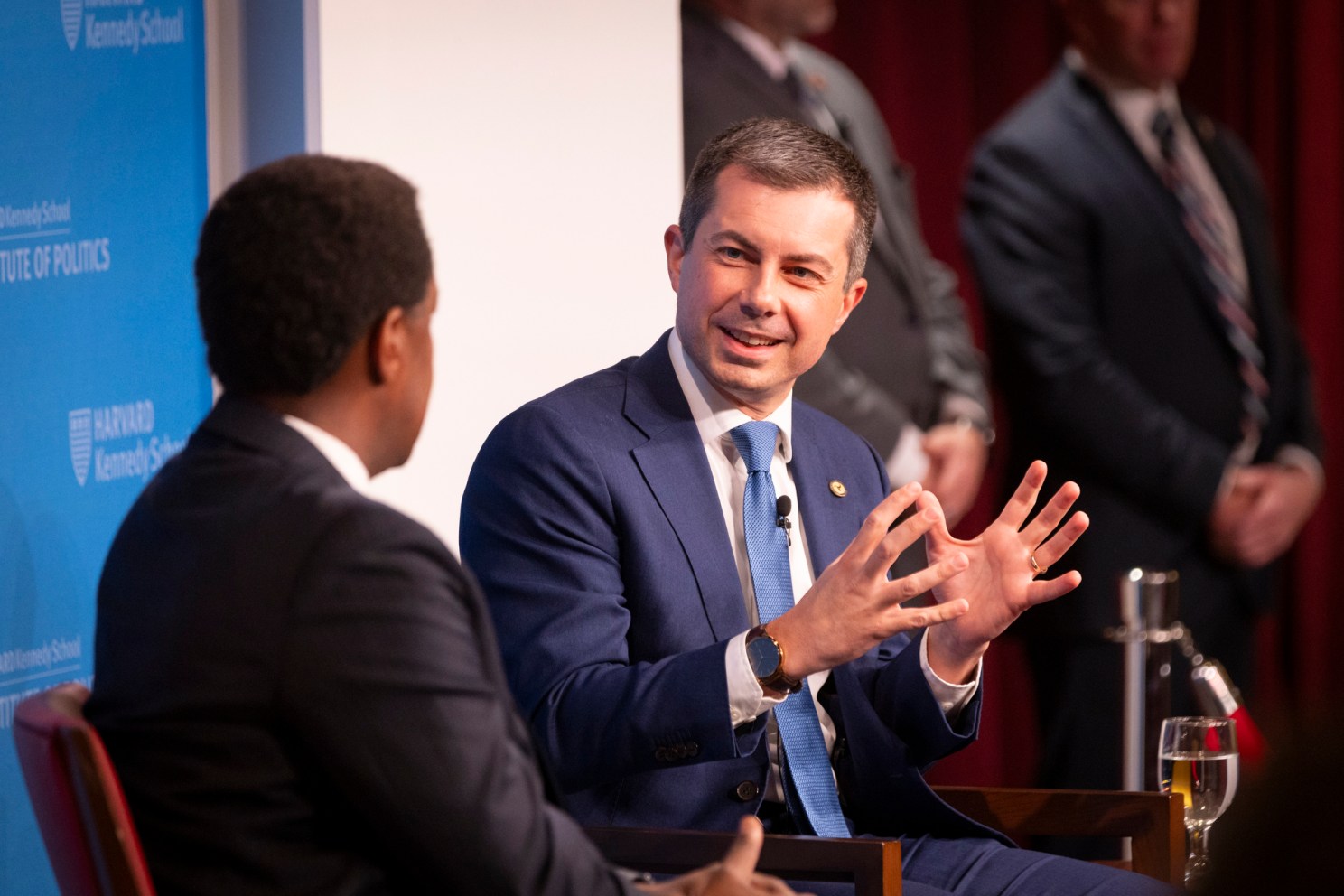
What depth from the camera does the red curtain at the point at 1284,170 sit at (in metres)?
4.81

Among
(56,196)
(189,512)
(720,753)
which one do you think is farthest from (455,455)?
(189,512)

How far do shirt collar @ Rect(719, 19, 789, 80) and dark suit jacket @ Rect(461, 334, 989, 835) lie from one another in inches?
74.9

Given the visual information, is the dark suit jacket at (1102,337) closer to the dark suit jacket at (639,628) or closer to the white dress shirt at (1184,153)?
the white dress shirt at (1184,153)

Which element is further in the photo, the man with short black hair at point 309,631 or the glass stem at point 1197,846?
the glass stem at point 1197,846

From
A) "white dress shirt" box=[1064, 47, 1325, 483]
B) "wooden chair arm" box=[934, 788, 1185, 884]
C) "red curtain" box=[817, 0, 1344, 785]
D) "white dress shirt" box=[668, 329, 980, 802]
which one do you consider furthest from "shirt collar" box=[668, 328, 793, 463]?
"white dress shirt" box=[1064, 47, 1325, 483]

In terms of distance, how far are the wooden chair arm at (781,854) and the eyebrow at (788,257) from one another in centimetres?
86

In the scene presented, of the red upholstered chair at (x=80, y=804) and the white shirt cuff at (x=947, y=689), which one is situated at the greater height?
the red upholstered chair at (x=80, y=804)

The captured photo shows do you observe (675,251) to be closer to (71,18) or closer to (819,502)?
(819,502)

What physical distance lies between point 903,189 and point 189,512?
329 centimetres

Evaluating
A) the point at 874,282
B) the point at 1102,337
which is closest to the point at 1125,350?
the point at 1102,337

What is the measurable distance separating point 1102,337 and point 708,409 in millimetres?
2549

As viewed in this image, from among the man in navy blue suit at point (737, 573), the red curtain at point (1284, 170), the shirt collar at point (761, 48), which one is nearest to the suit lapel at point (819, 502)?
the man in navy blue suit at point (737, 573)

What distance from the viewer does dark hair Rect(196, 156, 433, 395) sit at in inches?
57.0

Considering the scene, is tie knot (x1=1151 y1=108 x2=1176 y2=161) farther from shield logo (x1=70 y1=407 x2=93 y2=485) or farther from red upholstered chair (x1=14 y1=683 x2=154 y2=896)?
red upholstered chair (x1=14 y1=683 x2=154 y2=896)
